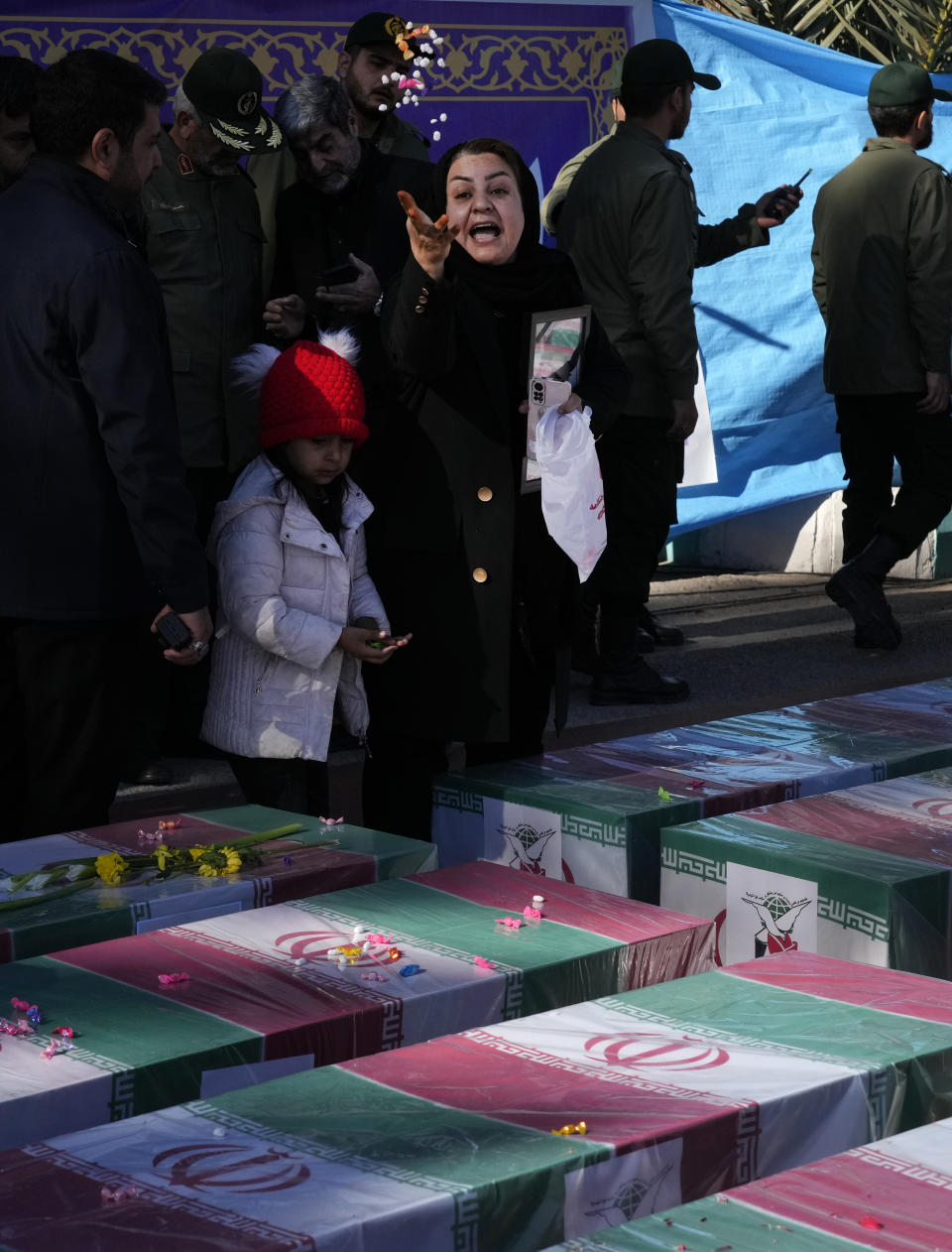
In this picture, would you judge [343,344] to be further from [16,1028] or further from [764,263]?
[764,263]

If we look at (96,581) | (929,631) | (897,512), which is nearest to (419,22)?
(897,512)

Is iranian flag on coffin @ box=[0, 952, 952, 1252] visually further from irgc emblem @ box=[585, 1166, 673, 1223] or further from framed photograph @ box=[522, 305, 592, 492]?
framed photograph @ box=[522, 305, 592, 492]

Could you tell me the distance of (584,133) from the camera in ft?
24.2

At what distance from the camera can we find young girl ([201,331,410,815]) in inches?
152

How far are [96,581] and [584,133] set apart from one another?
4.41m

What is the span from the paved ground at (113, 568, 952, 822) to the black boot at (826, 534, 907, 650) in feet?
0.31

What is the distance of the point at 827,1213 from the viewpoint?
1686 mm

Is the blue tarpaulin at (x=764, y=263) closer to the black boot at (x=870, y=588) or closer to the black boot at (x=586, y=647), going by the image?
the black boot at (x=870, y=588)

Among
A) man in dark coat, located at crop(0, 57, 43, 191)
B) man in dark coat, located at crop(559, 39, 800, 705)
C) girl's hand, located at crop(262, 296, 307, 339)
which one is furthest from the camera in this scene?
man in dark coat, located at crop(559, 39, 800, 705)

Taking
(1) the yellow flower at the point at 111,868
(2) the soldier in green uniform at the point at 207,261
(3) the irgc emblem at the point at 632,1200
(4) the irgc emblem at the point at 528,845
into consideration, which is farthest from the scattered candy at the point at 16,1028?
(2) the soldier in green uniform at the point at 207,261

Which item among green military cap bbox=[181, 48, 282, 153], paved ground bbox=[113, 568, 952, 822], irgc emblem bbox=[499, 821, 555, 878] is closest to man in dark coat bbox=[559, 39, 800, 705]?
paved ground bbox=[113, 568, 952, 822]

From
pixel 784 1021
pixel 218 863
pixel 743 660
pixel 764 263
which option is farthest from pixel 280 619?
pixel 764 263

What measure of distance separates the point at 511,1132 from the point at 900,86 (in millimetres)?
6102

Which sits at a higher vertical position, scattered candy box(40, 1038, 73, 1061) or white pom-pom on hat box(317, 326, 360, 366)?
white pom-pom on hat box(317, 326, 360, 366)
